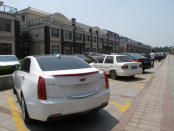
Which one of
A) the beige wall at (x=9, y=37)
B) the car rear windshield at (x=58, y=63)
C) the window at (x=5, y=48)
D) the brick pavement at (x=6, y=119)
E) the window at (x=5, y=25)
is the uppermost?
the window at (x=5, y=25)

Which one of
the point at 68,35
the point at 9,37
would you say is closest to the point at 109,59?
the point at 9,37

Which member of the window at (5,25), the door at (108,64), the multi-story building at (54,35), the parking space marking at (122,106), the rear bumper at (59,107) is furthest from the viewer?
Result: the multi-story building at (54,35)

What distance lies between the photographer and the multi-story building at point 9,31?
2239cm

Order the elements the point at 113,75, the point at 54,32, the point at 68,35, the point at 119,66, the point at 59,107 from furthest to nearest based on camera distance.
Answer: the point at 68,35 → the point at 54,32 → the point at 113,75 → the point at 119,66 → the point at 59,107

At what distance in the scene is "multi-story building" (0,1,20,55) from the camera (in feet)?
73.5

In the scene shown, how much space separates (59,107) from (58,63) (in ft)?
4.05

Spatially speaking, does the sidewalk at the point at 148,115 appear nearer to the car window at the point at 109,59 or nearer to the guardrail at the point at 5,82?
the car window at the point at 109,59

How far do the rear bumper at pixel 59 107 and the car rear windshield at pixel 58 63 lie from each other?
81cm

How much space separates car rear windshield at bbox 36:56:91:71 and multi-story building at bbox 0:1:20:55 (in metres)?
22.2

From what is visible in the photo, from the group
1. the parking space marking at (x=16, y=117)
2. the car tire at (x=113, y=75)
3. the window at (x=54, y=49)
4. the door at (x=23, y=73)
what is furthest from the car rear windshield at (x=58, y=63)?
the window at (x=54, y=49)

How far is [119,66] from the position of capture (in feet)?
28.4

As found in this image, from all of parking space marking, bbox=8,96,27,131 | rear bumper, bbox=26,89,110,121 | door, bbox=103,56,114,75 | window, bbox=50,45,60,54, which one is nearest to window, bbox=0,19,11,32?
window, bbox=50,45,60,54

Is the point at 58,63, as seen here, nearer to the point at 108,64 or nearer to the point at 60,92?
the point at 60,92

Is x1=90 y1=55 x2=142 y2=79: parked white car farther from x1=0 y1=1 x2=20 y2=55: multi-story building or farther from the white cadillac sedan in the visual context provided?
x1=0 y1=1 x2=20 y2=55: multi-story building
